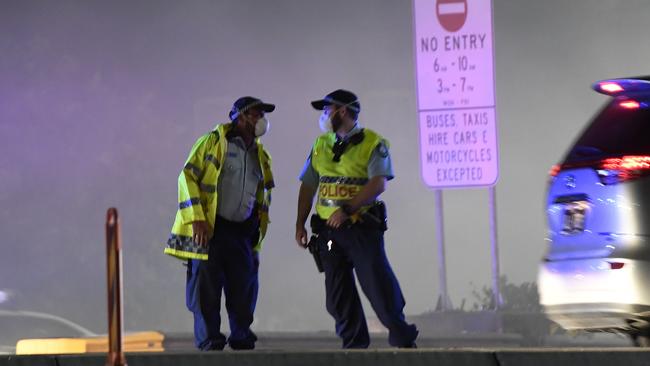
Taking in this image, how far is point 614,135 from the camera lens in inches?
266

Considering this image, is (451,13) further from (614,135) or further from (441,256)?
(614,135)

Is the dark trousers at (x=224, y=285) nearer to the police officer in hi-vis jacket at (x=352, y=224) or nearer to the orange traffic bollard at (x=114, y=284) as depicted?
the police officer in hi-vis jacket at (x=352, y=224)

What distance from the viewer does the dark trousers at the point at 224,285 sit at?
27.7ft

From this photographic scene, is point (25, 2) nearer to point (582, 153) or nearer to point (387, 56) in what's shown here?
point (387, 56)

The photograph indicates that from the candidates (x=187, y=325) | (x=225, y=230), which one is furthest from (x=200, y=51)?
(x=225, y=230)

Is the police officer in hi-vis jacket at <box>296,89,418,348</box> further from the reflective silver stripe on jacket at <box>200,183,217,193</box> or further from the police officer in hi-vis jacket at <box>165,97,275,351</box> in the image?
the reflective silver stripe on jacket at <box>200,183,217,193</box>

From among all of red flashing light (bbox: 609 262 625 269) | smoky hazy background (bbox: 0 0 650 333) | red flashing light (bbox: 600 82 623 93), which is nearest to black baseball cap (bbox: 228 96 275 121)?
red flashing light (bbox: 600 82 623 93)

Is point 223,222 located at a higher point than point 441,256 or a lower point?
higher

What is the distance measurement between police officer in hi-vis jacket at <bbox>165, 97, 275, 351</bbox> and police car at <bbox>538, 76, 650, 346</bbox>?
2.12m

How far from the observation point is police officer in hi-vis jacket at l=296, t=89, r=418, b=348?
8.09 m

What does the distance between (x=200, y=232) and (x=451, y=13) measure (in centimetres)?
605

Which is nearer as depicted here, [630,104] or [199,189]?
[630,104]

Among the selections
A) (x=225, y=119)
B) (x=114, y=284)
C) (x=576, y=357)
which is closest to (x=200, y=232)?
(x=114, y=284)

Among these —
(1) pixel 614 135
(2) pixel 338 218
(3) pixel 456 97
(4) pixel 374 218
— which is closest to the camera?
(1) pixel 614 135
